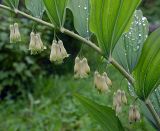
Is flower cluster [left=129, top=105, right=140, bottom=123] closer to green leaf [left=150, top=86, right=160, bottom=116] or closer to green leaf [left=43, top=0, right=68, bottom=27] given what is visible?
green leaf [left=150, top=86, right=160, bottom=116]

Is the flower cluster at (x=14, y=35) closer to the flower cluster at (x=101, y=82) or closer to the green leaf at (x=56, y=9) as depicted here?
the green leaf at (x=56, y=9)

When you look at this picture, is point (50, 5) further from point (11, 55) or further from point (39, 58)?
point (39, 58)

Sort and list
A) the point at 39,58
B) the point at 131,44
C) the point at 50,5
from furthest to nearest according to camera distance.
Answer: the point at 39,58, the point at 131,44, the point at 50,5

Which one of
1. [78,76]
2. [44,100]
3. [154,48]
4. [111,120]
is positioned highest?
[154,48]

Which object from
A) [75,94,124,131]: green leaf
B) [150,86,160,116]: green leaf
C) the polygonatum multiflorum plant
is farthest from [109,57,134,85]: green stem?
[150,86,160,116]: green leaf

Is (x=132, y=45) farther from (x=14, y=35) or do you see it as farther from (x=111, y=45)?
(x=14, y=35)

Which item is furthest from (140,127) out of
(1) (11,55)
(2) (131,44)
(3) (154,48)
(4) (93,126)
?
(3) (154,48)

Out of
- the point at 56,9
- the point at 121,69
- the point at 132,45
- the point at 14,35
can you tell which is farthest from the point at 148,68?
the point at 14,35
